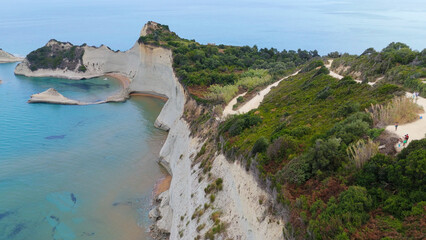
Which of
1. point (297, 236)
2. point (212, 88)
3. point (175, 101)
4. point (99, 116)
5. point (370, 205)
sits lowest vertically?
point (99, 116)

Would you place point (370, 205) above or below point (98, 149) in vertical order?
above

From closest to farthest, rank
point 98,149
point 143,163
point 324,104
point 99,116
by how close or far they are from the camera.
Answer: point 324,104 → point 143,163 → point 98,149 → point 99,116

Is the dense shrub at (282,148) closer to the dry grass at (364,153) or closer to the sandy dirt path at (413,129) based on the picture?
the dry grass at (364,153)

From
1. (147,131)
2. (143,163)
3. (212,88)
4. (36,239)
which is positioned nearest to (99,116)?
(147,131)

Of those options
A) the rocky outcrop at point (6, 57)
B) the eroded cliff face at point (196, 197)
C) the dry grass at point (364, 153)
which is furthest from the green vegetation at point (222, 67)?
the rocky outcrop at point (6, 57)

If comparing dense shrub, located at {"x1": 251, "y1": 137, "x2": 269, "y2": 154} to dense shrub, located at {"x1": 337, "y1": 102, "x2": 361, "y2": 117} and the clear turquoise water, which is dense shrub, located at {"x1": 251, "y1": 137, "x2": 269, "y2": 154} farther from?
the clear turquoise water

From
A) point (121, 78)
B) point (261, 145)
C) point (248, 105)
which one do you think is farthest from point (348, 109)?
point (121, 78)

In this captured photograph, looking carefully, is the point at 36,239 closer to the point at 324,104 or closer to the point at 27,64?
the point at 324,104
